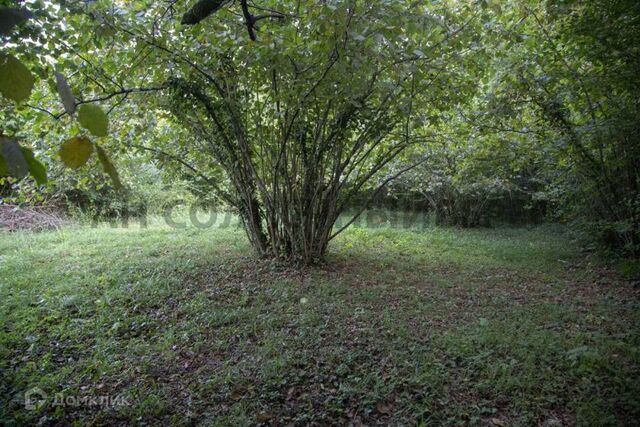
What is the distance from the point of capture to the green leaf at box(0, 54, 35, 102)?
0.64m

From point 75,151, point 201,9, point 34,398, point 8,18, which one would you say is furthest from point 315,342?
point 8,18

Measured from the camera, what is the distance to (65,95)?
0.66 m

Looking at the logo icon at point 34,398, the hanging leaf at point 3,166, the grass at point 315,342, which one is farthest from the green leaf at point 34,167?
the logo icon at point 34,398

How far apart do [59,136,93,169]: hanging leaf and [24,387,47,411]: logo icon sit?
7.95 feet

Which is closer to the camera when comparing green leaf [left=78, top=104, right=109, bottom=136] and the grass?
green leaf [left=78, top=104, right=109, bottom=136]

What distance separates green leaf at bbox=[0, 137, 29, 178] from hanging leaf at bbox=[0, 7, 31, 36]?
195 millimetres

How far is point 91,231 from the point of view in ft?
24.8

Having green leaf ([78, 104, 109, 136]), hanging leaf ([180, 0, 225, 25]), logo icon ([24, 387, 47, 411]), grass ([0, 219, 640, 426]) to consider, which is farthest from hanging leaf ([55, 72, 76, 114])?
logo icon ([24, 387, 47, 411])

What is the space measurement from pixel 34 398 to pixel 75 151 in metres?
2.53

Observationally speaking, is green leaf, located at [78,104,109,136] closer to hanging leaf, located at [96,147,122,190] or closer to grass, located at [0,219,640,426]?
hanging leaf, located at [96,147,122,190]

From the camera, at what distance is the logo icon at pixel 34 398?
2.29 metres

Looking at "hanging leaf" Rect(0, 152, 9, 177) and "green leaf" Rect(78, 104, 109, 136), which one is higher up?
"green leaf" Rect(78, 104, 109, 136)

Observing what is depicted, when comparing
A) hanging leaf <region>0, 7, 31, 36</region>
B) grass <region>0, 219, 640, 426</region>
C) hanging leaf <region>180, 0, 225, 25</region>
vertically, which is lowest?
grass <region>0, 219, 640, 426</region>

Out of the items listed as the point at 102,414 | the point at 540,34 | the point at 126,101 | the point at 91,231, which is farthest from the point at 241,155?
the point at 91,231
